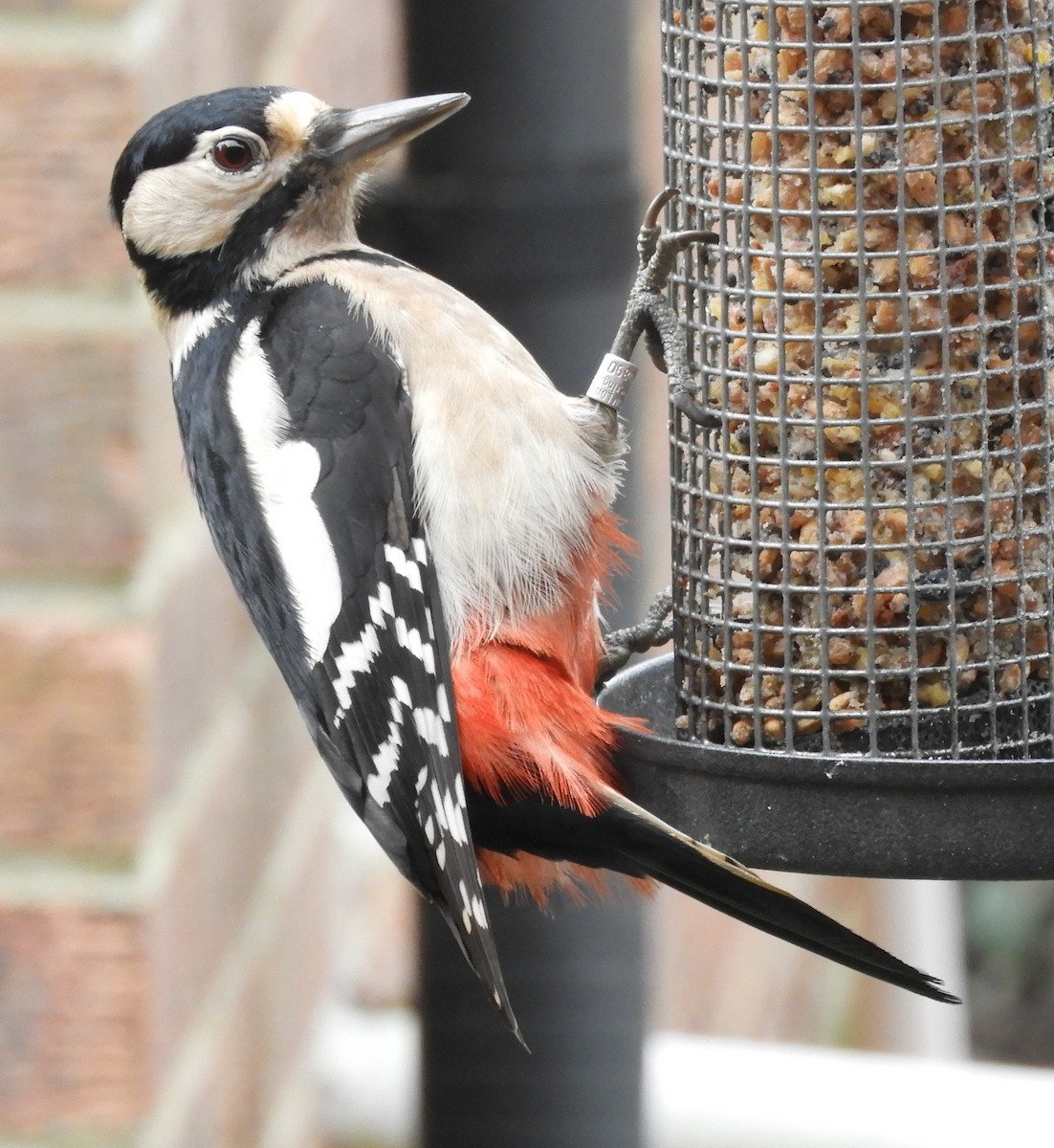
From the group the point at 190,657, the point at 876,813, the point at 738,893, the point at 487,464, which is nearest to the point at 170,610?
the point at 190,657

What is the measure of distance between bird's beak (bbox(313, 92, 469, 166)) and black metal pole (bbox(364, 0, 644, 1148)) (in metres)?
0.04

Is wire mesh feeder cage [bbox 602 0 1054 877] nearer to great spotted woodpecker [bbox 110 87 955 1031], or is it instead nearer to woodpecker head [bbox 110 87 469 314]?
great spotted woodpecker [bbox 110 87 955 1031]

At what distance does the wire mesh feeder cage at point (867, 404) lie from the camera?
1856mm

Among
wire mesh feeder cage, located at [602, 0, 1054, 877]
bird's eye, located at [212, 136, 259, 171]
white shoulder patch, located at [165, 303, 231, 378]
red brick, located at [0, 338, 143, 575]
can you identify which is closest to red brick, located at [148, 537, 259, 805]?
red brick, located at [0, 338, 143, 575]

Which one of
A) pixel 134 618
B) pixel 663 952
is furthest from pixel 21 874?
pixel 663 952

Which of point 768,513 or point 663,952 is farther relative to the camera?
point 663,952

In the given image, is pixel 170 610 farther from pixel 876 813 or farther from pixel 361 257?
pixel 876 813

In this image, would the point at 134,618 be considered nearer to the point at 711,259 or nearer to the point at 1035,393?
the point at 711,259

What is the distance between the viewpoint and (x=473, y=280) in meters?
2.33

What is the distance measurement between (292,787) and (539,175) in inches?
38.8

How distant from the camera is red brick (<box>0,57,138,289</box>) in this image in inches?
84.9

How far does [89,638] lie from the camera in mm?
2193

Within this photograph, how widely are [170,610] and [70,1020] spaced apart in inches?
18.3

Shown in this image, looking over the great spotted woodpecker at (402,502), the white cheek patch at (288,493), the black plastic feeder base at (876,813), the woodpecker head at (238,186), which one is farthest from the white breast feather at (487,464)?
the black plastic feeder base at (876,813)
